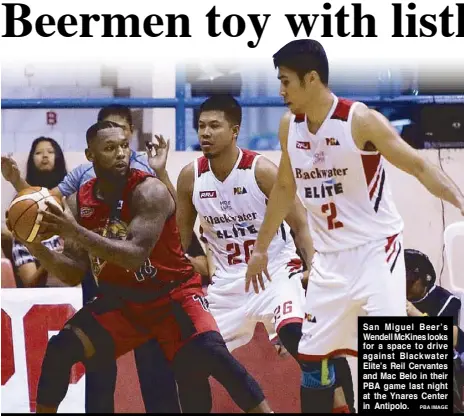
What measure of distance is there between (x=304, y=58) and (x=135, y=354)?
5.51 ft

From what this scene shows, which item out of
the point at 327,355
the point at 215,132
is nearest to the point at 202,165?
the point at 215,132

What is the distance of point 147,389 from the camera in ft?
15.4

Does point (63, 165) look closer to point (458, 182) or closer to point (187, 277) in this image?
point (187, 277)

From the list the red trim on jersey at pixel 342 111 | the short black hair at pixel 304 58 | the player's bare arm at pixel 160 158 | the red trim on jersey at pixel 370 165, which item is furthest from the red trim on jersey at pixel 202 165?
the red trim on jersey at pixel 370 165

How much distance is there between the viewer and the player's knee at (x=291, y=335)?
450 centimetres

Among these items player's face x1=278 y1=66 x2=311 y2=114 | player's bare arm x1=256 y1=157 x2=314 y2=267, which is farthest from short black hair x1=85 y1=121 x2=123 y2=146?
player's face x1=278 y1=66 x2=311 y2=114

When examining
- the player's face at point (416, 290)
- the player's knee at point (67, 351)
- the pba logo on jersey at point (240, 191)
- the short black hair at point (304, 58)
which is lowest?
the player's knee at point (67, 351)

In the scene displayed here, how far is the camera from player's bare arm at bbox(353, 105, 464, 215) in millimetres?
4203

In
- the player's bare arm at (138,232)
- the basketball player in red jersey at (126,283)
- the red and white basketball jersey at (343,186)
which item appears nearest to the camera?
the red and white basketball jersey at (343,186)

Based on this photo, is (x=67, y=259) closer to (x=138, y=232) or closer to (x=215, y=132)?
(x=138, y=232)

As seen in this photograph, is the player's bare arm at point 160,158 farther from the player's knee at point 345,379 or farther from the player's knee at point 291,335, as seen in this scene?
the player's knee at point 345,379

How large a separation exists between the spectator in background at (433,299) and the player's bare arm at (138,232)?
1241mm

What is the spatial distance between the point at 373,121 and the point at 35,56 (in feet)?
5.62

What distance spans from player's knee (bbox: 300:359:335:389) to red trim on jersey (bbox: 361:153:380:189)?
873 mm
